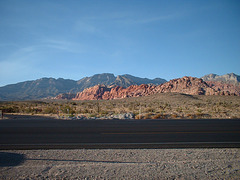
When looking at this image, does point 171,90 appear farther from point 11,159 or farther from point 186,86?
point 11,159

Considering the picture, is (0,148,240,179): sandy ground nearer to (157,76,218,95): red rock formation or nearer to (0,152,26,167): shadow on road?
(0,152,26,167): shadow on road

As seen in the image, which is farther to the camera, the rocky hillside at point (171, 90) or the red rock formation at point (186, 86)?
the red rock formation at point (186, 86)

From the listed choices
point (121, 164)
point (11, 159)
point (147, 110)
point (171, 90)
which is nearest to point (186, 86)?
point (171, 90)

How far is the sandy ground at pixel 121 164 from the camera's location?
4.96 metres

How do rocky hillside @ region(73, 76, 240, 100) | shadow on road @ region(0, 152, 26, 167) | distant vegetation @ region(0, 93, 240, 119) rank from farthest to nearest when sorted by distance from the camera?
rocky hillside @ region(73, 76, 240, 100)
distant vegetation @ region(0, 93, 240, 119)
shadow on road @ region(0, 152, 26, 167)

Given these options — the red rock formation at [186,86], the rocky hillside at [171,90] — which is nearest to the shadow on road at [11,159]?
the rocky hillside at [171,90]

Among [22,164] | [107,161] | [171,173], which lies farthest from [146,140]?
[22,164]

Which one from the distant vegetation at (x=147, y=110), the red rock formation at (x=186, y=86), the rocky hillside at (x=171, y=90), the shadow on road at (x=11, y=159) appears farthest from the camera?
the red rock formation at (x=186, y=86)

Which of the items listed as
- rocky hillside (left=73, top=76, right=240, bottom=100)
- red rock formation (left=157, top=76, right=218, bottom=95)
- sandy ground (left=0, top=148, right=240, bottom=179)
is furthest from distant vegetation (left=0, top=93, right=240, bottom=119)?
red rock formation (left=157, top=76, right=218, bottom=95)

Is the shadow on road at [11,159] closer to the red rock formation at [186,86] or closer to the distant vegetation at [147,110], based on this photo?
the distant vegetation at [147,110]

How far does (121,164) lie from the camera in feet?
18.5

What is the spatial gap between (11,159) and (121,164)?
330cm

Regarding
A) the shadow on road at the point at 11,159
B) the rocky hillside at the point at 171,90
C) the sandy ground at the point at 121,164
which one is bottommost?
the sandy ground at the point at 121,164

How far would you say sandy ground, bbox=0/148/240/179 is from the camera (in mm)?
4965
